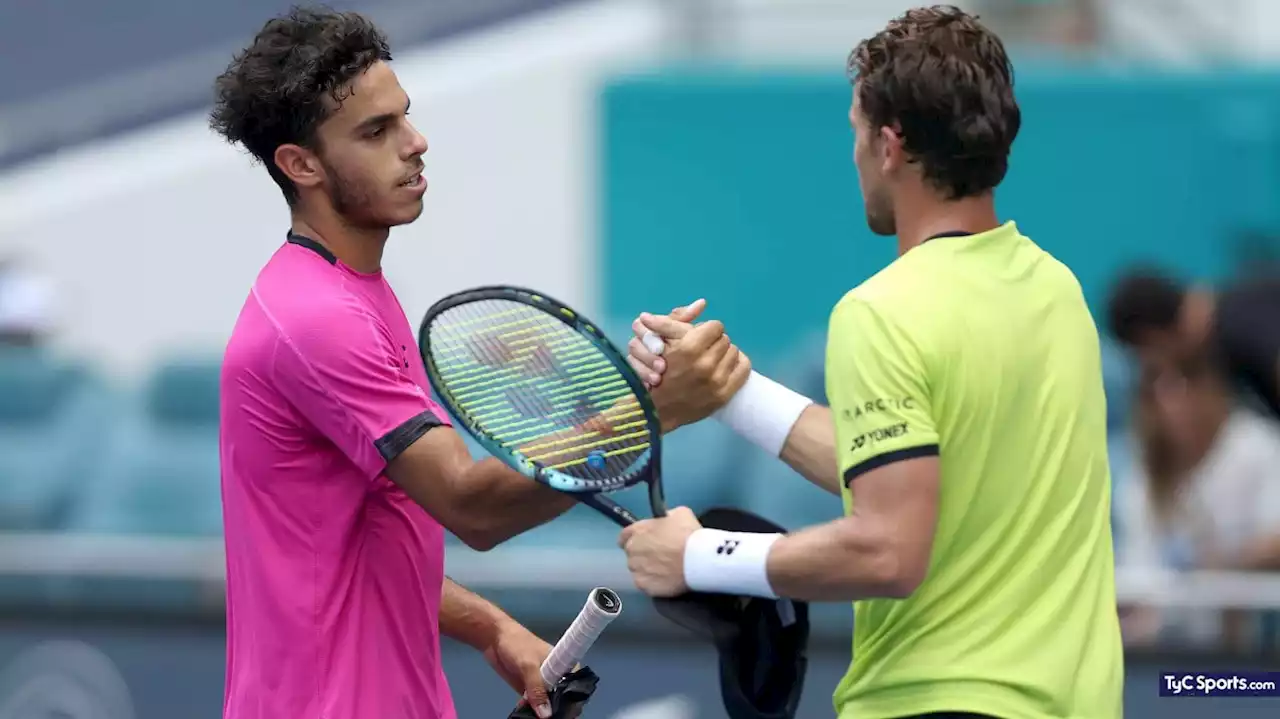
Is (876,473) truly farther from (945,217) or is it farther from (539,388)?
(539,388)

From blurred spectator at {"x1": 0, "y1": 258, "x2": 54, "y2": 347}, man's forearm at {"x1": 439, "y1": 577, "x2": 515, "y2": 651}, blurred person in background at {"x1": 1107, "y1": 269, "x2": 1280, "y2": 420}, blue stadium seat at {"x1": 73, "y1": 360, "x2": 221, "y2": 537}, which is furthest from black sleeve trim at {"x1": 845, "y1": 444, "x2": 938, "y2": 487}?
blurred spectator at {"x1": 0, "y1": 258, "x2": 54, "y2": 347}

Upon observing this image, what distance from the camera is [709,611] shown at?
259 cm

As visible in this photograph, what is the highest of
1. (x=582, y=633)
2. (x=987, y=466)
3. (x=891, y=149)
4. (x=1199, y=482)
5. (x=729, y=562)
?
(x=891, y=149)

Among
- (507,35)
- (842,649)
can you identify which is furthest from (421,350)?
(507,35)

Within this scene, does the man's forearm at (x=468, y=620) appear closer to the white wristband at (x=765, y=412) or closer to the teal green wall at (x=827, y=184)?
the white wristband at (x=765, y=412)

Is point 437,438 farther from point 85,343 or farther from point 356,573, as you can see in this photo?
point 85,343

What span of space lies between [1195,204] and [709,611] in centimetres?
742

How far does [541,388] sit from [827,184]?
22.7ft

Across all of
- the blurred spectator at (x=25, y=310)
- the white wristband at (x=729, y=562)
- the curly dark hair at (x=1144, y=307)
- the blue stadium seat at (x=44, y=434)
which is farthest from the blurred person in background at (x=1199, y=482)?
the blurred spectator at (x=25, y=310)

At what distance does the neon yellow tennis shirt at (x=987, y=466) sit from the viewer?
2.38 m

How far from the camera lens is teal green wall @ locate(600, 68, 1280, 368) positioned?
30.6ft

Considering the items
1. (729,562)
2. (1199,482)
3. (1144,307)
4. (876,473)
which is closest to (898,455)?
(876,473)

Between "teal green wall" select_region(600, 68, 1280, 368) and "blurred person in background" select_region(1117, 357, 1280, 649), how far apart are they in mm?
3832

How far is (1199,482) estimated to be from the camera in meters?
5.31
